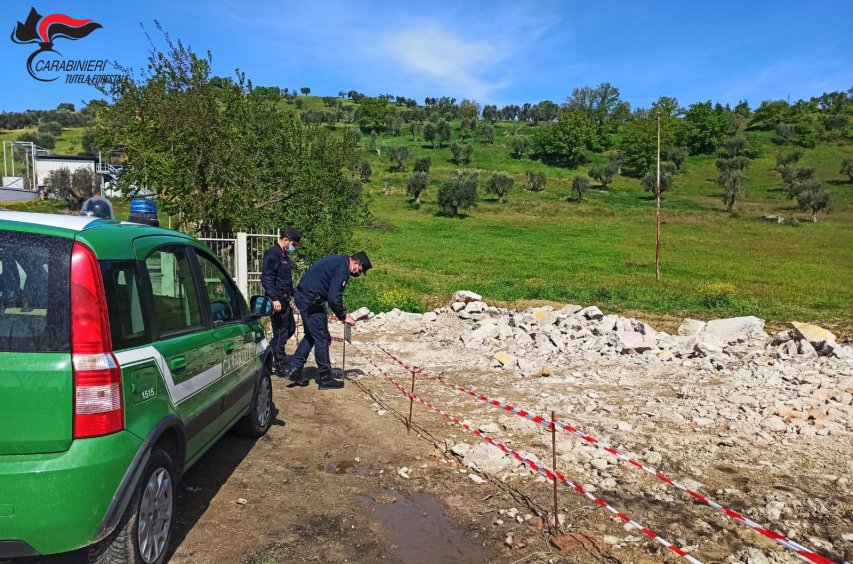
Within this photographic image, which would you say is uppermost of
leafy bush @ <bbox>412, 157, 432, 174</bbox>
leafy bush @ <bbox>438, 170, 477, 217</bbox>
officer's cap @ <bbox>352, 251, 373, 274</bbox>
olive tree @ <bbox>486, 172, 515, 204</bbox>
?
leafy bush @ <bbox>412, 157, 432, 174</bbox>

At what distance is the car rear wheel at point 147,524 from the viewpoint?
2826 mm

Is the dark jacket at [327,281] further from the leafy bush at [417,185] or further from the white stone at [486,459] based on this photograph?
the leafy bush at [417,185]

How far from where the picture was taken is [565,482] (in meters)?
4.76

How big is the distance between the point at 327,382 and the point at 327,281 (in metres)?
1.38

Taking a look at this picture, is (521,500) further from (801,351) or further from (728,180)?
(728,180)

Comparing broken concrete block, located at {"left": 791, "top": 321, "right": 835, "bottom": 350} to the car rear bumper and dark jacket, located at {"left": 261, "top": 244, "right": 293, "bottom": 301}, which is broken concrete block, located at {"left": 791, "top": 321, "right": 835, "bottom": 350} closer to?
dark jacket, located at {"left": 261, "top": 244, "right": 293, "bottom": 301}

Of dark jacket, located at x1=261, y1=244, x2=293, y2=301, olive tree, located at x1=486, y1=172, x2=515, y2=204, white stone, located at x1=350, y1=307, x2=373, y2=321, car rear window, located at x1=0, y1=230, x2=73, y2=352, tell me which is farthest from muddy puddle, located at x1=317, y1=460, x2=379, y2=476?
olive tree, located at x1=486, y1=172, x2=515, y2=204

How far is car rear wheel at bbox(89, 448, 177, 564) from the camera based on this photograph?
2826 mm

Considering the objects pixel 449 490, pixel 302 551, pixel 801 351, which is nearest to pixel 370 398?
pixel 449 490

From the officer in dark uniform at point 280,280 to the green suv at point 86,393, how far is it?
14.7ft

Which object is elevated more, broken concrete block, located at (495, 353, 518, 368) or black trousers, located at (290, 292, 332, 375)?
black trousers, located at (290, 292, 332, 375)

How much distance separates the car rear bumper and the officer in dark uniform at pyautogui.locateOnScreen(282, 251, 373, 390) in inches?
174

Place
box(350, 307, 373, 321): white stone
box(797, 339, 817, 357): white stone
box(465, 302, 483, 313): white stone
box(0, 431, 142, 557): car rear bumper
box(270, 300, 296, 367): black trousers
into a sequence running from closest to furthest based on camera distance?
box(0, 431, 142, 557): car rear bumper → box(270, 300, 296, 367): black trousers → box(797, 339, 817, 357): white stone → box(350, 307, 373, 321): white stone → box(465, 302, 483, 313): white stone

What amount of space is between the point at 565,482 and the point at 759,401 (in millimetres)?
3756
